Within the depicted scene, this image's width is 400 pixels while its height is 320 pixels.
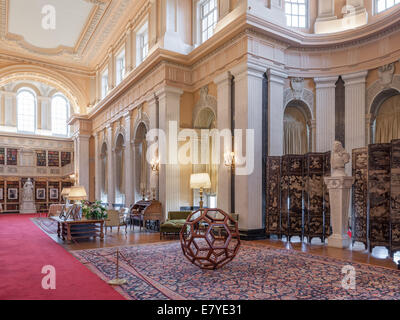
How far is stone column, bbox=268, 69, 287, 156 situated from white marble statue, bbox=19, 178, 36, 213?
18.5m

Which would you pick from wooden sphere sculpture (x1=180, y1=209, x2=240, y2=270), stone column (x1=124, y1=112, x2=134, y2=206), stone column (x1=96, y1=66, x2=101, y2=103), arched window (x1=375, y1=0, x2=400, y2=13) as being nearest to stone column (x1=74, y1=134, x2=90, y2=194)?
stone column (x1=96, y1=66, x2=101, y2=103)

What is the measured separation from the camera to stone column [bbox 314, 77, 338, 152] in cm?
982

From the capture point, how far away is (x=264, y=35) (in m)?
9.06

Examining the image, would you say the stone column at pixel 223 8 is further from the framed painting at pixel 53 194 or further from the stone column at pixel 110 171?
the framed painting at pixel 53 194

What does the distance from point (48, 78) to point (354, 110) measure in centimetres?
1742

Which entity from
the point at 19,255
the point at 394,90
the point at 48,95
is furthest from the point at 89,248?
the point at 48,95

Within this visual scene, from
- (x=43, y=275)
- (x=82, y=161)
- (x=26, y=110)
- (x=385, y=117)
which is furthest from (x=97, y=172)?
(x=385, y=117)

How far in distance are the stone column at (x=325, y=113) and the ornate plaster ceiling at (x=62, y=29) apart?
27.9 feet

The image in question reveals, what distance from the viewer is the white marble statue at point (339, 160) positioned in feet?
25.0

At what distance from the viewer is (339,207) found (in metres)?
7.57

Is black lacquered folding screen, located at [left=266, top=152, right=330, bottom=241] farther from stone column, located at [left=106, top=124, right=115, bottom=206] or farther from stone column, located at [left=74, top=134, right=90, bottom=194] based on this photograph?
stone column, located at [left=74, top=134, right=90, bottom=194]

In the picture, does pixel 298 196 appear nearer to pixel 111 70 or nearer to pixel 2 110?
pixel 111 70
